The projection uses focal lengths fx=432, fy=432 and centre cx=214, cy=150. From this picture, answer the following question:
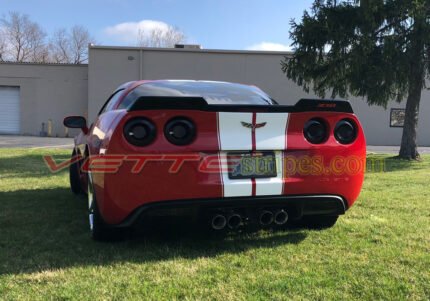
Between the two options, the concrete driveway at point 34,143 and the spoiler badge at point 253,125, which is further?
the concrete driveway at point 34,143

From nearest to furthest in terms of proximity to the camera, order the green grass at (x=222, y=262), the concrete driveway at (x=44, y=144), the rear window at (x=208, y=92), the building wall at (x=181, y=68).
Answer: the green grass at (x=222, y=262) < the rear window at (x=208, y=92) < the concrete driveway at (x=44, y=144) < the building wall at (x=181, y=68)

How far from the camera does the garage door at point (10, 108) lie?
88.1 feet

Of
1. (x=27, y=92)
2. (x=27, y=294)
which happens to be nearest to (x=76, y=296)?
(x=27, y=294)

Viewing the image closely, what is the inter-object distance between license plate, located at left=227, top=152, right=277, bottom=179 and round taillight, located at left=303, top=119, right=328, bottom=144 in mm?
354

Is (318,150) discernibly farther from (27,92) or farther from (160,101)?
(27,92)

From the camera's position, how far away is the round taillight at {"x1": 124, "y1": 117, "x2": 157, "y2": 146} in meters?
2.90

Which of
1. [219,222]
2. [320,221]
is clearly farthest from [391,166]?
[219,222]

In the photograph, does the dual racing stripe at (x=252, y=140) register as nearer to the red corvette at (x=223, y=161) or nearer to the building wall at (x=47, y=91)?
the red corvette at (x=223, y=161)

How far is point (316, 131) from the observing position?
10.8 feet

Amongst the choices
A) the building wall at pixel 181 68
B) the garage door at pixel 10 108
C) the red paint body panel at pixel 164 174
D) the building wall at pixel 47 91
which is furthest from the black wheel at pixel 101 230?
the garage door at pixel 10 108

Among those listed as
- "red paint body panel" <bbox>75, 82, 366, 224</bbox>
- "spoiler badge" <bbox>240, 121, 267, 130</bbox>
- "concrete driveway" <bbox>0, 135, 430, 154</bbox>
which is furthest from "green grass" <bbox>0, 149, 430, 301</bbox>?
"concrete driveway" <bbox>0, 135, 430, 154</bbox>

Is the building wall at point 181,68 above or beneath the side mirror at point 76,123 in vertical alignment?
above

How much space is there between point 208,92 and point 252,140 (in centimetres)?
93

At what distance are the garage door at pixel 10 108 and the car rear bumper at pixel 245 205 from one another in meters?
26.8
